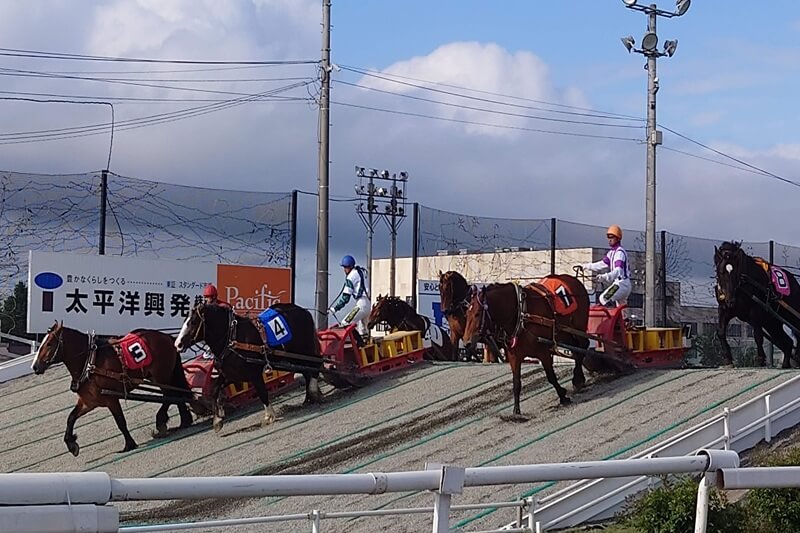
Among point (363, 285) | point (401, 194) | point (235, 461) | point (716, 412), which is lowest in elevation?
point (235, 461)

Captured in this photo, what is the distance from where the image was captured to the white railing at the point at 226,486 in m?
3.62

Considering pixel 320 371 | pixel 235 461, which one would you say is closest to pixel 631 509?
pixel 235 461

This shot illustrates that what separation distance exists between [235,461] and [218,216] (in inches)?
512

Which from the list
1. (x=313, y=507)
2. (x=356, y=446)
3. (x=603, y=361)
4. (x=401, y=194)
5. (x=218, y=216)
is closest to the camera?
(x=313, y=507)

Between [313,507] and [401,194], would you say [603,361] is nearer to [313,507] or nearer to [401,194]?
[313,507]

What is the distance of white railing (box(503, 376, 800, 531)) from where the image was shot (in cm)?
1028

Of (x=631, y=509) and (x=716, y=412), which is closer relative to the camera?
(x=631, y=509)

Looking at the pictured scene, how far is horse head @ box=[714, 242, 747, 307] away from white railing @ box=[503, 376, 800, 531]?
396cm

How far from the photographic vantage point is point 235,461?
15.7 metres

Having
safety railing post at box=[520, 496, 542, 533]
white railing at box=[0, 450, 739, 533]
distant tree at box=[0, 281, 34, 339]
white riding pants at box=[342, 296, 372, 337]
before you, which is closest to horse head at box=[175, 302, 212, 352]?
white riding pants at box=[342, 296, 372, 337]

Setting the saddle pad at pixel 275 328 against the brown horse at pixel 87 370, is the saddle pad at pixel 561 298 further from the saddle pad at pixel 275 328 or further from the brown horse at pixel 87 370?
the brown horse at pixel 87 370

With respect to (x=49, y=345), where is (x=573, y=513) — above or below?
below

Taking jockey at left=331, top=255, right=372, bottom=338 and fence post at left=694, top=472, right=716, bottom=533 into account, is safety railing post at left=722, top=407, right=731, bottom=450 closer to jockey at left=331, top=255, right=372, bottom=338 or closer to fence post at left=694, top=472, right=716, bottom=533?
fence post at left=694, top=472, right=716, bottom=533

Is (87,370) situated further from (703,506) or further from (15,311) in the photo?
(703,506)
